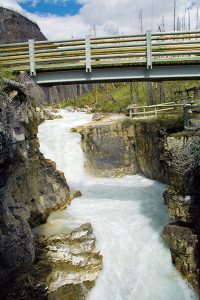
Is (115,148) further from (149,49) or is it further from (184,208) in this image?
(149,49)

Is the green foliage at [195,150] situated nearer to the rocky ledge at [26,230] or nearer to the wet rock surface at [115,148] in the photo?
the rocky ledge at [26,230]

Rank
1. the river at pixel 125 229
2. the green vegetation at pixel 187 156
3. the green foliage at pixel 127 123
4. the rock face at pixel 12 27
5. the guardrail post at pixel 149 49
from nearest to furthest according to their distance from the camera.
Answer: the guardrail post at pixel 149 49
the river at pixel 125 229
the green vegetation at pixel 187 156
the green foliage at pixel 127 123
the rock face at pixel 12 27

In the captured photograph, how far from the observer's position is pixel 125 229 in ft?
57.5

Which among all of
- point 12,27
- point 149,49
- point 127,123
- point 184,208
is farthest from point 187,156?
point 12,27

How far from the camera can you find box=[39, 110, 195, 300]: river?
47.4ft

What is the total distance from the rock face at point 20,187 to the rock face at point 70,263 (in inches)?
34.3

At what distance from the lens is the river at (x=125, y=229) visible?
14.4m

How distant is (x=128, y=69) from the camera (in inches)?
568

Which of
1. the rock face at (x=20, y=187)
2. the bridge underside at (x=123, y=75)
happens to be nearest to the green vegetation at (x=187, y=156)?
the bridge underside at (x=123, y=75)

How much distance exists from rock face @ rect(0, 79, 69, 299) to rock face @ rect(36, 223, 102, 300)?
872 millimetres

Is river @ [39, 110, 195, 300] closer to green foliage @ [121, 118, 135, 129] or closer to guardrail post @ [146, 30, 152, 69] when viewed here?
green foliage @ [121, 118, 135, 129]

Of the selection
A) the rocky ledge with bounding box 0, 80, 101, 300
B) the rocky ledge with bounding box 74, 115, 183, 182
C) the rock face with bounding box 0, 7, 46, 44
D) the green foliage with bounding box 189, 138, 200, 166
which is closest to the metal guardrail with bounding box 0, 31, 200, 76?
the rocky ledge with bounding box 0, 80, 101, 300

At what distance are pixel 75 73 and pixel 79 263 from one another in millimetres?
7378

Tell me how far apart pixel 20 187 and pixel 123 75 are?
21.8 feet
